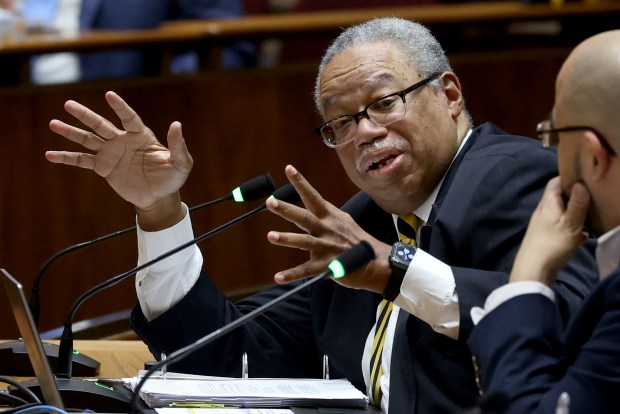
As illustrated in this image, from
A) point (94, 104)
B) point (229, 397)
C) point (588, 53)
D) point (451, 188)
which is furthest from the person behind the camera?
point (94, 104)

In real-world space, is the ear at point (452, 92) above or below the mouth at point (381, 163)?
above

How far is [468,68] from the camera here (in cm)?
497

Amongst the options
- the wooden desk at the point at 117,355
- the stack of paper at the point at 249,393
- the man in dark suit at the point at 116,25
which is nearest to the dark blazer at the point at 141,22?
the man in dark suit at the point at 116,25

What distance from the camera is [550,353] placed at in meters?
1.91

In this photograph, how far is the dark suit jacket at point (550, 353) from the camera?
1.79 metres

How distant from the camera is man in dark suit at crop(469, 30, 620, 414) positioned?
181 cm

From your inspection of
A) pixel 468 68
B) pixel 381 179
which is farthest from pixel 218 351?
pixel 468 68

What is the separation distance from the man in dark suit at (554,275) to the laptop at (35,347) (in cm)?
76

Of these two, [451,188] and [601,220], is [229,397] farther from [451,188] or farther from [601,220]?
[601,220]

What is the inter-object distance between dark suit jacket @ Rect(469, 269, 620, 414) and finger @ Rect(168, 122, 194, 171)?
0.99 m

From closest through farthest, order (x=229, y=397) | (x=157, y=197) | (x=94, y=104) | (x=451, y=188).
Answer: (x=229, y=397), (x=451, y=188), (x=157, y=197), (x=94, y=104)

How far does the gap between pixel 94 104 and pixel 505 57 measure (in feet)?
5.68

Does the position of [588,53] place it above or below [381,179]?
above

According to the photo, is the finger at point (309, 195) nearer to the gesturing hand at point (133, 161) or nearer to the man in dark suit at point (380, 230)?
the man in dark suit at point (380, 230)
